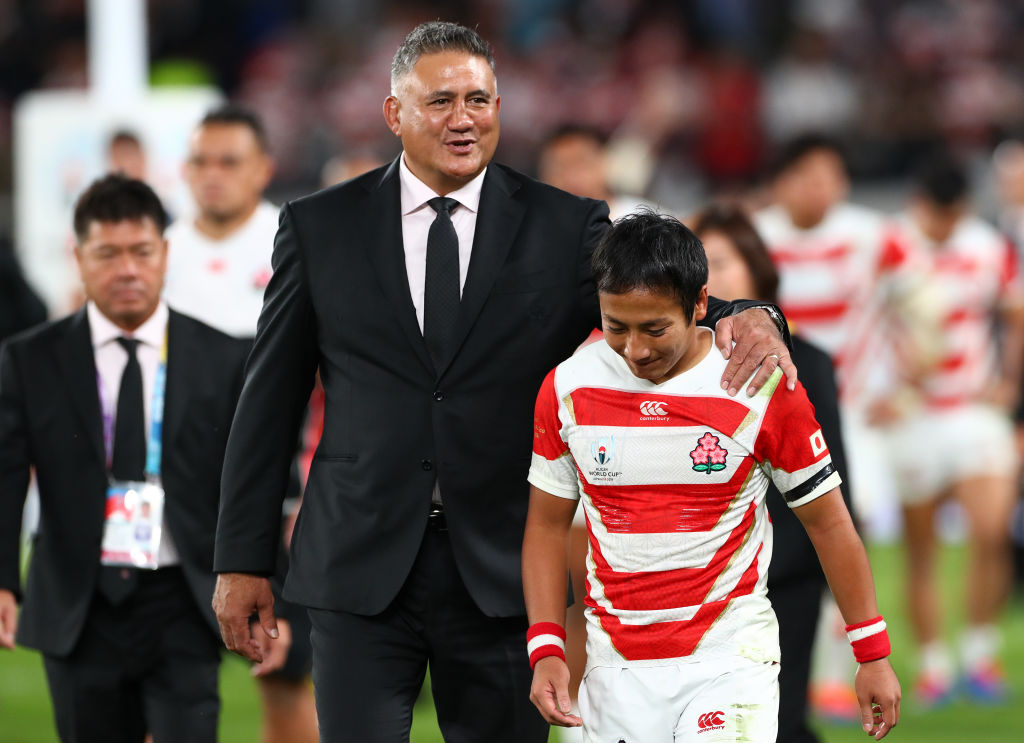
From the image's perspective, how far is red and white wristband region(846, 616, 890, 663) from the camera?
11.0 ft

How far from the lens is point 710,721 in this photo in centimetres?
336

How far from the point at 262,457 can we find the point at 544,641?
0.76 meters

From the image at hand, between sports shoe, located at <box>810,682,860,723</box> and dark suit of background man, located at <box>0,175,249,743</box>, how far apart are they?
345 centimetres

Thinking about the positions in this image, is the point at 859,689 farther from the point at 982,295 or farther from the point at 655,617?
the point at 982,295

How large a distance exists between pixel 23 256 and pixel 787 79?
23.6ft

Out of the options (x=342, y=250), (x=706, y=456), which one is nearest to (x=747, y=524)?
(x=706, y=456)

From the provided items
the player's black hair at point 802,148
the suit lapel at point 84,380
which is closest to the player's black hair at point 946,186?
the player's black hair at point 802,148

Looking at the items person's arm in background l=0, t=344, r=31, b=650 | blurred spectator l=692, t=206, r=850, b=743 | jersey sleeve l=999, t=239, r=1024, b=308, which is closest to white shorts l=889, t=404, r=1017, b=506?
jersey sleeve l=999, t=239, r=1024, b=308

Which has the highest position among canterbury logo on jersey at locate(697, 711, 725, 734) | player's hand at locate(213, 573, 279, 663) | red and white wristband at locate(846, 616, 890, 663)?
player's hand at locate(213, 573, 279, 663)

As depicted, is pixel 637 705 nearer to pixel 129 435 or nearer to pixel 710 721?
pixel 710 721

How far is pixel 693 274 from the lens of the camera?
342 cm

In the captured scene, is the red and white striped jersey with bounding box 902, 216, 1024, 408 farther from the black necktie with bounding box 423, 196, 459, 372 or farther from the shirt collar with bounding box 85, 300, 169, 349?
the black necktie with bounding box 423, 196, 459, 372

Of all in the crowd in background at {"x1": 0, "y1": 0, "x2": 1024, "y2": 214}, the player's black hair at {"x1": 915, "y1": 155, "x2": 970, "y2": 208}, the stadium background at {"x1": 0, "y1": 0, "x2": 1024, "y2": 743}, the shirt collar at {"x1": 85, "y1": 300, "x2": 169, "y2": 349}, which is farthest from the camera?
the crowd in background at {"x1": 0, "y1": 0, "x2": 1024, "y2": 214}

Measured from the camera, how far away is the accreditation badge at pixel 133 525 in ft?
14.7
